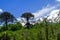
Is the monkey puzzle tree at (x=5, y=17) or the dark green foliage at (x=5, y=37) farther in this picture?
the monkey puzzle tree at (x=5, y=17)

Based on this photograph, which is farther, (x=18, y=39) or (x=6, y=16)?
(x=6, y=16)

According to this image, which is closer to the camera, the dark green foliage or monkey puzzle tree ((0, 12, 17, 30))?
the dark green foliage

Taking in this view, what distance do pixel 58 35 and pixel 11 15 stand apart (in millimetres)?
39517

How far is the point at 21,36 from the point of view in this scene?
202 ft

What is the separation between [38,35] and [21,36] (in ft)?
20.7

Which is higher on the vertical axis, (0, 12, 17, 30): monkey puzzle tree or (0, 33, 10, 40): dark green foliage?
(0, 12, 17, 30): monkey puzzle tree

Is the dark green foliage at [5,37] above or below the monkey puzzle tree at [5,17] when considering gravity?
below

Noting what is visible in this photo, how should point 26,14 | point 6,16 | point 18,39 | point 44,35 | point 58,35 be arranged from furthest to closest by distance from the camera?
1. point 26,14
2. point 6,16
3. point 18,39
4. point 44,35
5. point 58,35

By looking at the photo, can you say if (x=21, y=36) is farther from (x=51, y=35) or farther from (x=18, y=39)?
(x=51, y=35)

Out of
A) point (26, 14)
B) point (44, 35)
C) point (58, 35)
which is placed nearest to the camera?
point (58, 35)

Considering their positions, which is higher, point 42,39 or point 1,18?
point 1,18

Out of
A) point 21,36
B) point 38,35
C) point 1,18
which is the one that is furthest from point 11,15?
point 38,35

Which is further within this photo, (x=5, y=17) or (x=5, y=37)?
(x=5, y=17)

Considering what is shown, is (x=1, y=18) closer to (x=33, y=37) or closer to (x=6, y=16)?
(x=6, y=16)
